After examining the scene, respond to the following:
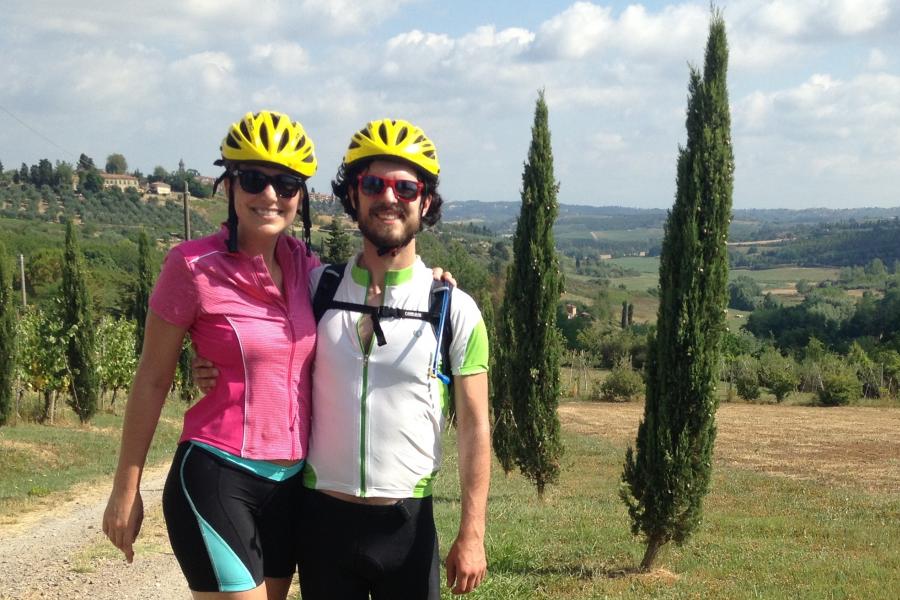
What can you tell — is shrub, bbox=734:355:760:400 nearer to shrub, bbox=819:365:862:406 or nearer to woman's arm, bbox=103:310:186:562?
shrub, bbox=819:365:862:406

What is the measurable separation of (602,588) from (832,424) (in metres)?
29.4

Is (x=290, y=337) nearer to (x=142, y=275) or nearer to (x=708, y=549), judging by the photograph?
(x=708, y=549)

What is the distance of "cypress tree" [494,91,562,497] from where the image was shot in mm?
13383

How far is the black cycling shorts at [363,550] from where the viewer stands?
107 inches

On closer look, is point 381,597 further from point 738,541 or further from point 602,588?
point 738,541

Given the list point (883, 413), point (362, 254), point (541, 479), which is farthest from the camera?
point (883, 413)

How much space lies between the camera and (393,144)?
279cm

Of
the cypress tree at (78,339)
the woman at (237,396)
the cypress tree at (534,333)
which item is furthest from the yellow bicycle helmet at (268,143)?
the cypress tree at (78,339)

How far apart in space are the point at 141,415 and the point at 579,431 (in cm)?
2892

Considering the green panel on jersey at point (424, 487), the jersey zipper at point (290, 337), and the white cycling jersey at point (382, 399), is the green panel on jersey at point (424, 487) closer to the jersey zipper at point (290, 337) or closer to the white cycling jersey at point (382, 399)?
the white cycling jersey at point (382, 399)

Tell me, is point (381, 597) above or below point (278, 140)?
below

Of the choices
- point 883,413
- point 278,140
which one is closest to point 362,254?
point 278,140

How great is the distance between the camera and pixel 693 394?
785cm

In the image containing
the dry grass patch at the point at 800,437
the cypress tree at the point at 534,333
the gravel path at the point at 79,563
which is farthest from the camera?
the dry grass patch at the point at 800,437
